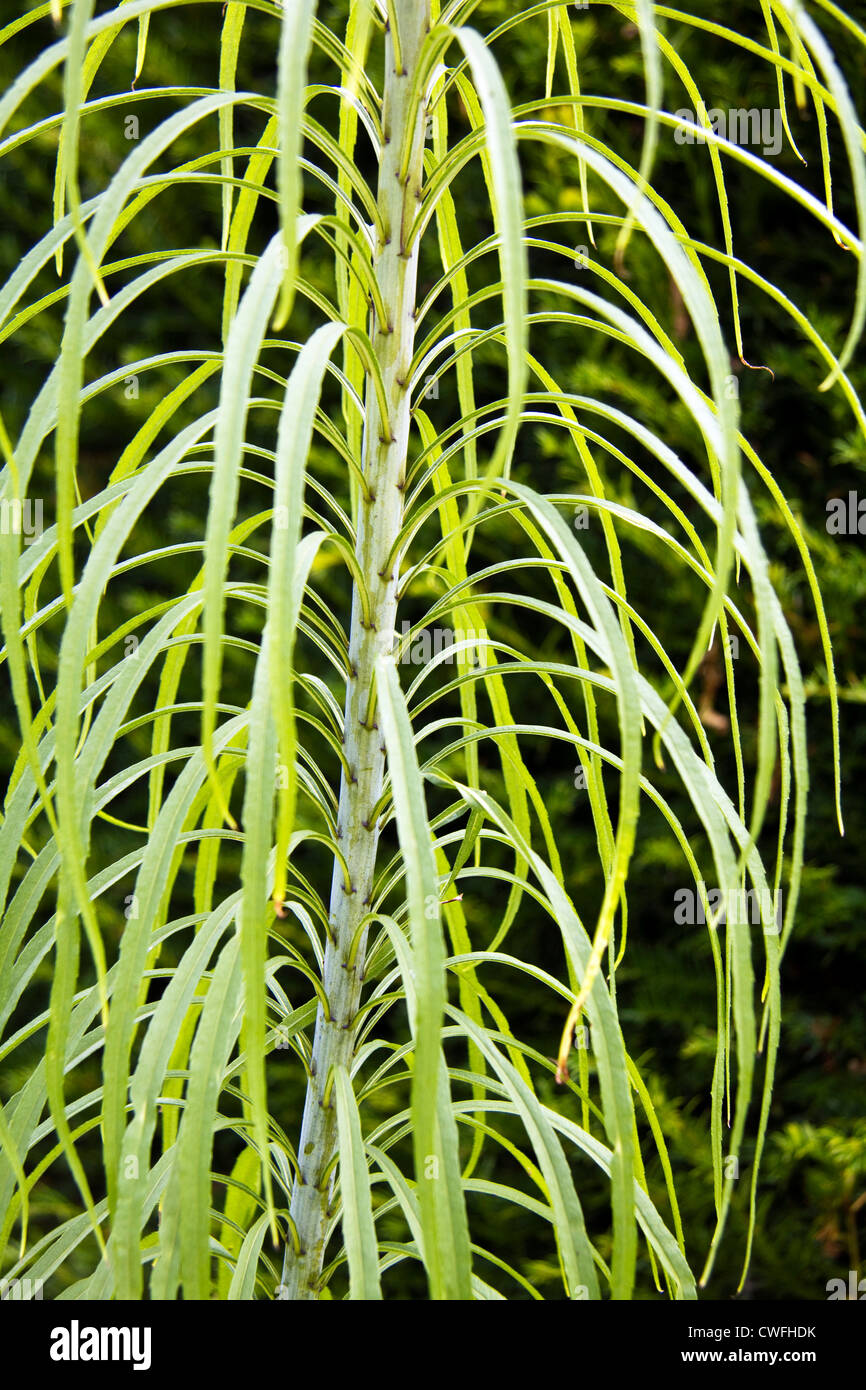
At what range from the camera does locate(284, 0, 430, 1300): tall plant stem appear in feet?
2.00

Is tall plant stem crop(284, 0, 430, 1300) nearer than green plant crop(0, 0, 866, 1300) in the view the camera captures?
No

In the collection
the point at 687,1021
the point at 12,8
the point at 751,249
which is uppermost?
the point at 12,8

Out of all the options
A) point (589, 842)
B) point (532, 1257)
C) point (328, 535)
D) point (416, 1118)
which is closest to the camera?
point (416, 1118)

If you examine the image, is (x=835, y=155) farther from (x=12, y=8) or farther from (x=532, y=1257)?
(x=532, y=1257)

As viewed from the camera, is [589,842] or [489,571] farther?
[589,842]

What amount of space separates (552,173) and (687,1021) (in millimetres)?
1105

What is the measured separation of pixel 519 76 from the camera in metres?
1.49

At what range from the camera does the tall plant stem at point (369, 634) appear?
61 centimetres

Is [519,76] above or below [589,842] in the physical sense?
above

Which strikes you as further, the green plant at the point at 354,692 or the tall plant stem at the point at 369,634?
the tall plant stem at the point at 369,634

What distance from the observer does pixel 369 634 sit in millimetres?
656

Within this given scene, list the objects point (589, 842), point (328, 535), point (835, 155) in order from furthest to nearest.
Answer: point (589, 842) → point (835, 155) → point (328, 535)
